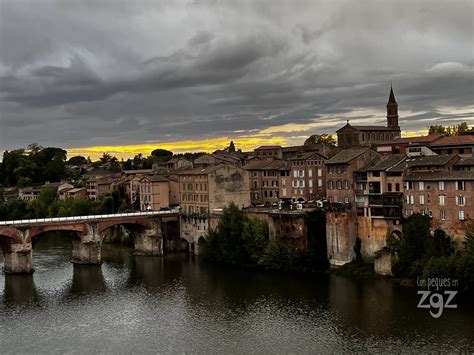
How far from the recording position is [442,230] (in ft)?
176

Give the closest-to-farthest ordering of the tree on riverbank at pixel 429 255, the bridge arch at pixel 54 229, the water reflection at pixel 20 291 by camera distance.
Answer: the tree on riverbank at pixel 429 255
the water reflection at pixel 20 291
the bridge arch at pixel 54 229

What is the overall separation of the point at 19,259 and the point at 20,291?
8.63m

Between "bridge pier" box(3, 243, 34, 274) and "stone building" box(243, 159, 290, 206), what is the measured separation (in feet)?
102

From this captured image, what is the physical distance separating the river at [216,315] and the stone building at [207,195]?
38.9 feet

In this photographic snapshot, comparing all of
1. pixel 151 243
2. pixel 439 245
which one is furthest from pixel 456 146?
pixel 151 243

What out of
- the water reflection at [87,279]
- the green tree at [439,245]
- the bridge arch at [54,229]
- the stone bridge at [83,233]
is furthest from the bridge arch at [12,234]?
the green tree at [439,245]

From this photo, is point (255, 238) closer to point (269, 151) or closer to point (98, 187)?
point (269, 151)

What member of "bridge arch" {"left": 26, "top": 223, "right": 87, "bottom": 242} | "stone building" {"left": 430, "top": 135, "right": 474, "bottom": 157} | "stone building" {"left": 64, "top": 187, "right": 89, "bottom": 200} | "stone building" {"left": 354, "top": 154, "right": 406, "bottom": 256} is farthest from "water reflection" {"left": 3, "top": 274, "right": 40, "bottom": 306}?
"stone building" {"left": 64, "top": 187, "right": 89, "bottom": 200}

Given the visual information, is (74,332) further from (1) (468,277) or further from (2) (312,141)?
(2) (312,141)

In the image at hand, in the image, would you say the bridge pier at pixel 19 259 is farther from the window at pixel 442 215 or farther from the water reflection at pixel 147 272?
the window at pixel 442 215

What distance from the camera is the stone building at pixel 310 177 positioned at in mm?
76812

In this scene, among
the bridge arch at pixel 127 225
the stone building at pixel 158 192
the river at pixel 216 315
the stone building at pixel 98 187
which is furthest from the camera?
the stone building at pixel 98 187

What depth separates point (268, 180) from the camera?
277 feet

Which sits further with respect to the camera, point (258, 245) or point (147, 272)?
point (147, 272)
